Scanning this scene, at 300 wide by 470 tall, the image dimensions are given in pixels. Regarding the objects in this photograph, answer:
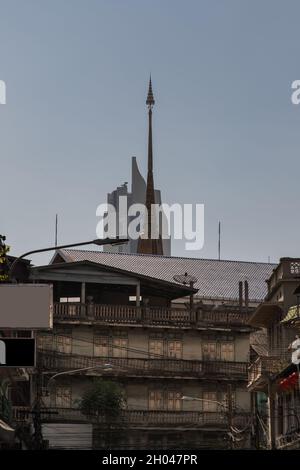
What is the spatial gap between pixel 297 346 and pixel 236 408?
36315mm

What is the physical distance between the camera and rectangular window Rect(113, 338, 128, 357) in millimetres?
94250

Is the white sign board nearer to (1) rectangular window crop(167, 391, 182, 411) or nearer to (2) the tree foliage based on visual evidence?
(2) the tree foliage

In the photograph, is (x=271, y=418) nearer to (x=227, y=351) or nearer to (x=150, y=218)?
(x=227, y=351)

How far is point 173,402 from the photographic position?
95.1 m

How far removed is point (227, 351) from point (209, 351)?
58.5 inches

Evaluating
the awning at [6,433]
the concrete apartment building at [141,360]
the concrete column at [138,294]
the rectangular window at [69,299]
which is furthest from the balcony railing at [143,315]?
the awning at [6,433]

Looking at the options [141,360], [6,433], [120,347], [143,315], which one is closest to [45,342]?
[120,347]

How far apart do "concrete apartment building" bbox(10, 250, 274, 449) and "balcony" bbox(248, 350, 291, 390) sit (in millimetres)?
16712

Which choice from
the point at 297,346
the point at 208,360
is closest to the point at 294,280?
the point at 297,346

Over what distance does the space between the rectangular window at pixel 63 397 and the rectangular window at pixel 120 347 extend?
454 cm

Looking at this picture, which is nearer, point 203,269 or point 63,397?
point 63,397

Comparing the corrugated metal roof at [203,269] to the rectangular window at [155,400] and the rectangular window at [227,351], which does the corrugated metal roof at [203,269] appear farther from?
the rectangular window at [155,400]
